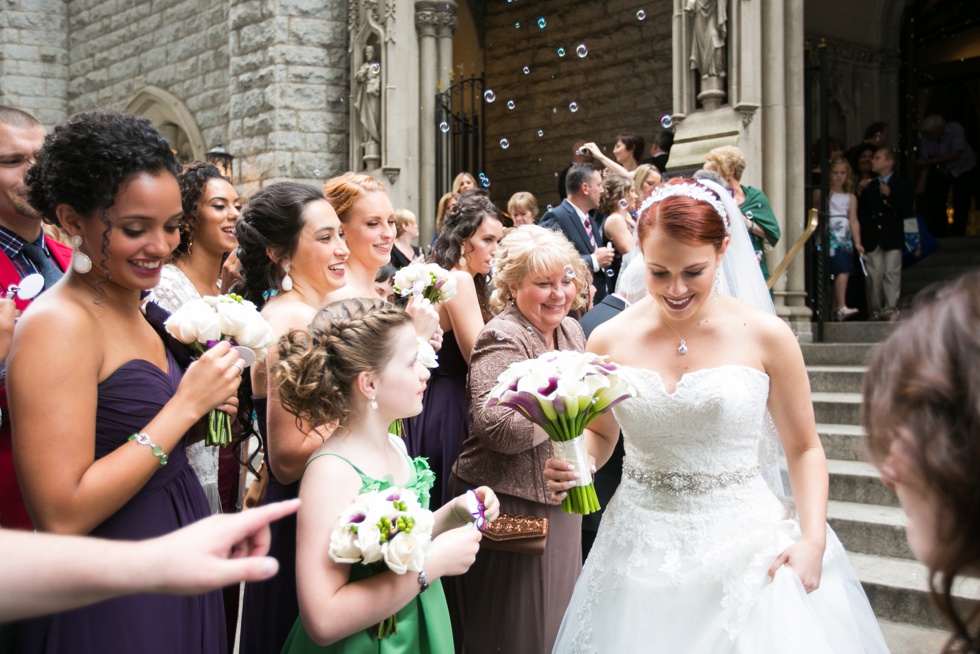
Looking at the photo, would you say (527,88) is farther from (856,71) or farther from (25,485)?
(25,485)

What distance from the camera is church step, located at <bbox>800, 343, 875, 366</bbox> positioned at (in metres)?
6.67

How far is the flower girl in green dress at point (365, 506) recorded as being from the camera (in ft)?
6.28

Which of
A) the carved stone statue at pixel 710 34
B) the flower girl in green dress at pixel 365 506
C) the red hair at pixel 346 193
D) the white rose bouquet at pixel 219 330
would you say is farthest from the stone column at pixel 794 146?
the white rose bouquet at pixel 219 330

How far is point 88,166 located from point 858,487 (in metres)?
5.01

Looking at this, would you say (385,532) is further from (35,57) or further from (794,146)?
(35,57)

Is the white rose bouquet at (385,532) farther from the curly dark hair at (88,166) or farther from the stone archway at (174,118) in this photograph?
the stone archway at (174,118)

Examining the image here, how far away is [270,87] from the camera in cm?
1148

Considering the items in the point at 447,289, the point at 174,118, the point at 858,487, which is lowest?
the point at 858,487

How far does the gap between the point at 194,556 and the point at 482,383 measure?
6.93ft

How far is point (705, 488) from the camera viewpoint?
2562 mm

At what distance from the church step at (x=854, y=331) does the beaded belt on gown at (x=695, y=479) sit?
16.8ft

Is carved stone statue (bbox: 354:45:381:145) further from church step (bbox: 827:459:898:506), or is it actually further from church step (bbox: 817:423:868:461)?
church step (bbox: 827:459:898:506)

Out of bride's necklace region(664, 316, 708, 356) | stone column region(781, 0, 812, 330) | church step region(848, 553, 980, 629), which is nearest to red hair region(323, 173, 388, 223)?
bride's necklace region(664, 316, 708, 356)

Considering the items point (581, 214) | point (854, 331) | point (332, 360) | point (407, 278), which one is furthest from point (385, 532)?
point (854, 331)
